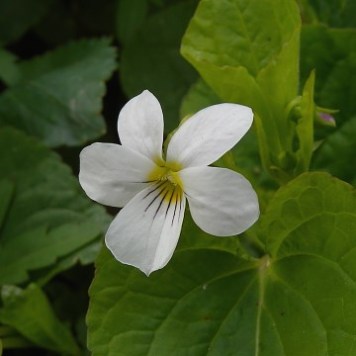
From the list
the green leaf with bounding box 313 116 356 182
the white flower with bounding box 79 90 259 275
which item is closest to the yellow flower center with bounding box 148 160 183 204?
the white flower with bounding box 79 90 259 275

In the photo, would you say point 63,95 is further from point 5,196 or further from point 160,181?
point 160,181

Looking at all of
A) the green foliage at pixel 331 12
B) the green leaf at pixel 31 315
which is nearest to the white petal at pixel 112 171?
the green leaf at pixel 31 315

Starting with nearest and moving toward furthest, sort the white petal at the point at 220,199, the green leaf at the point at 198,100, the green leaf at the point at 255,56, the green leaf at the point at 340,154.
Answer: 1. the white petal at the point at 220,199
2. the green leaf at the point at 255,56
3. the green leaf at the point at 340,154
4. the green leaf at the point at 198,100

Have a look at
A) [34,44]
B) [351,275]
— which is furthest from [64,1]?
[351,275]

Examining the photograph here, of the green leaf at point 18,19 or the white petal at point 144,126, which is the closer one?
the white petal at point 144,126

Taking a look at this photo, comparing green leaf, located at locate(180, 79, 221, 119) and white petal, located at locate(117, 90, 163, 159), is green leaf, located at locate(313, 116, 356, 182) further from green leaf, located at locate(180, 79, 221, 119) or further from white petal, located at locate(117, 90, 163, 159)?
white petal, located at locate(117, 90, 163, 159)

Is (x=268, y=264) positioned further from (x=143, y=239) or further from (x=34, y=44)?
(x=34, y=44)

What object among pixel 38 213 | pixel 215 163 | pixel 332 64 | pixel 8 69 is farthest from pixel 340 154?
pixel 8 69

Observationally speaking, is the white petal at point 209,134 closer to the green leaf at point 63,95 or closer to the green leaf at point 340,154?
the green leaf at point 340,154
